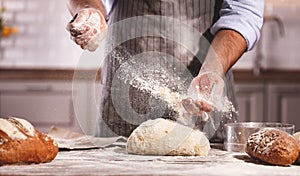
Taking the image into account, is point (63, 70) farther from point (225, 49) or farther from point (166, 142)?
point (166, 142)

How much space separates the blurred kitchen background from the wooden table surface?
127 centimetres

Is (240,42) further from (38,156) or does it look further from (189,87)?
(38,156)

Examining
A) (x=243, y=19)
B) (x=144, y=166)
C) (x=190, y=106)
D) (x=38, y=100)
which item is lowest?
(x=144, y=166)

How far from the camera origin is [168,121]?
118cm

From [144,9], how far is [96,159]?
58 cm

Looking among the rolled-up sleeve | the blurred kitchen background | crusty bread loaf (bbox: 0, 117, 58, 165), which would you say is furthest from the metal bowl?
the blurred kitchen background

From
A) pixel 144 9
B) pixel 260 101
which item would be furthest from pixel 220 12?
pixel 260 101

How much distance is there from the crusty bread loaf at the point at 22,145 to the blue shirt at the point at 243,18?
61cm

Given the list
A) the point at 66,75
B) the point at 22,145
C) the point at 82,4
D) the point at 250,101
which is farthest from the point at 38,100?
the point at 22,145

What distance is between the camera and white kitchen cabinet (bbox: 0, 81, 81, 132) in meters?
3.09

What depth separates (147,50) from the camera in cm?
147

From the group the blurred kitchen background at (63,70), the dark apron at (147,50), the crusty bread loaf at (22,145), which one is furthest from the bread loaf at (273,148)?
the blurred kitchen background at (63,70)

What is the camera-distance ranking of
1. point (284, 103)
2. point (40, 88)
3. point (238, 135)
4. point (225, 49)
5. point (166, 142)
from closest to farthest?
point (166, 142), point (238, 135), point (225, 49), point (40, 88), point (284, 103)

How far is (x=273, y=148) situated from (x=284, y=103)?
2270 mm
